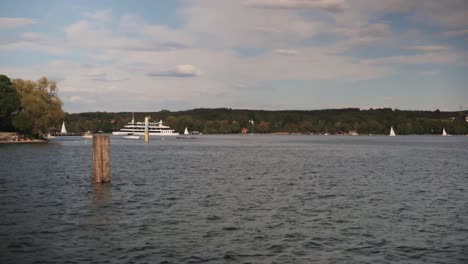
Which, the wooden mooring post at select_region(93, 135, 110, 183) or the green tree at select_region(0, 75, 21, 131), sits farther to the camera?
the green tree at select_region(0, 75, 21, 131)

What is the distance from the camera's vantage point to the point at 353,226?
26.4m

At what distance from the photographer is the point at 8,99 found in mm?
140625

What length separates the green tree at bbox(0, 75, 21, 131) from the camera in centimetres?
14012

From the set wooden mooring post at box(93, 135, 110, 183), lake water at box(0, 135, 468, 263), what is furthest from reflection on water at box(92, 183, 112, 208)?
wooden mooring post at box(93, 135, 110, 183)

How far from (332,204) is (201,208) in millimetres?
8738

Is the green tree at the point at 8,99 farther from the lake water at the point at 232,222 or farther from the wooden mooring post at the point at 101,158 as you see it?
the wooden mooring post at the point at 101,158

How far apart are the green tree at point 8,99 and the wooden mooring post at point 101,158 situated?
109952 mm

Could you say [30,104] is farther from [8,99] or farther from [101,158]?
[101,158]

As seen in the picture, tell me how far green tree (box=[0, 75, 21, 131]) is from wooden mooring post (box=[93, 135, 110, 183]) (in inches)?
4329

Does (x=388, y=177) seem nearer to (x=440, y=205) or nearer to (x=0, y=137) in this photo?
(x=440, y=205)

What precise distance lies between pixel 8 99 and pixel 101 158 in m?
112

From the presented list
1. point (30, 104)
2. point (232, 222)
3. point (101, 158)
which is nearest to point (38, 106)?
point (30, 104)

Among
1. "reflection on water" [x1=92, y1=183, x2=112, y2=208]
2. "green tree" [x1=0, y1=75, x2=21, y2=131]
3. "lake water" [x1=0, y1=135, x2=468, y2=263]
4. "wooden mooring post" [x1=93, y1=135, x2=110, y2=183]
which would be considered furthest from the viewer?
"green tree" [x1=0, y1=75, x2=21, y2=131]

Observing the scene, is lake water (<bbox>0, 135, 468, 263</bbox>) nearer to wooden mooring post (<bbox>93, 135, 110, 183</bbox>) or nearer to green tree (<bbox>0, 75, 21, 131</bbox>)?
wooden mooring post (<bbox>93, 135, 110, 183</bbox>)
